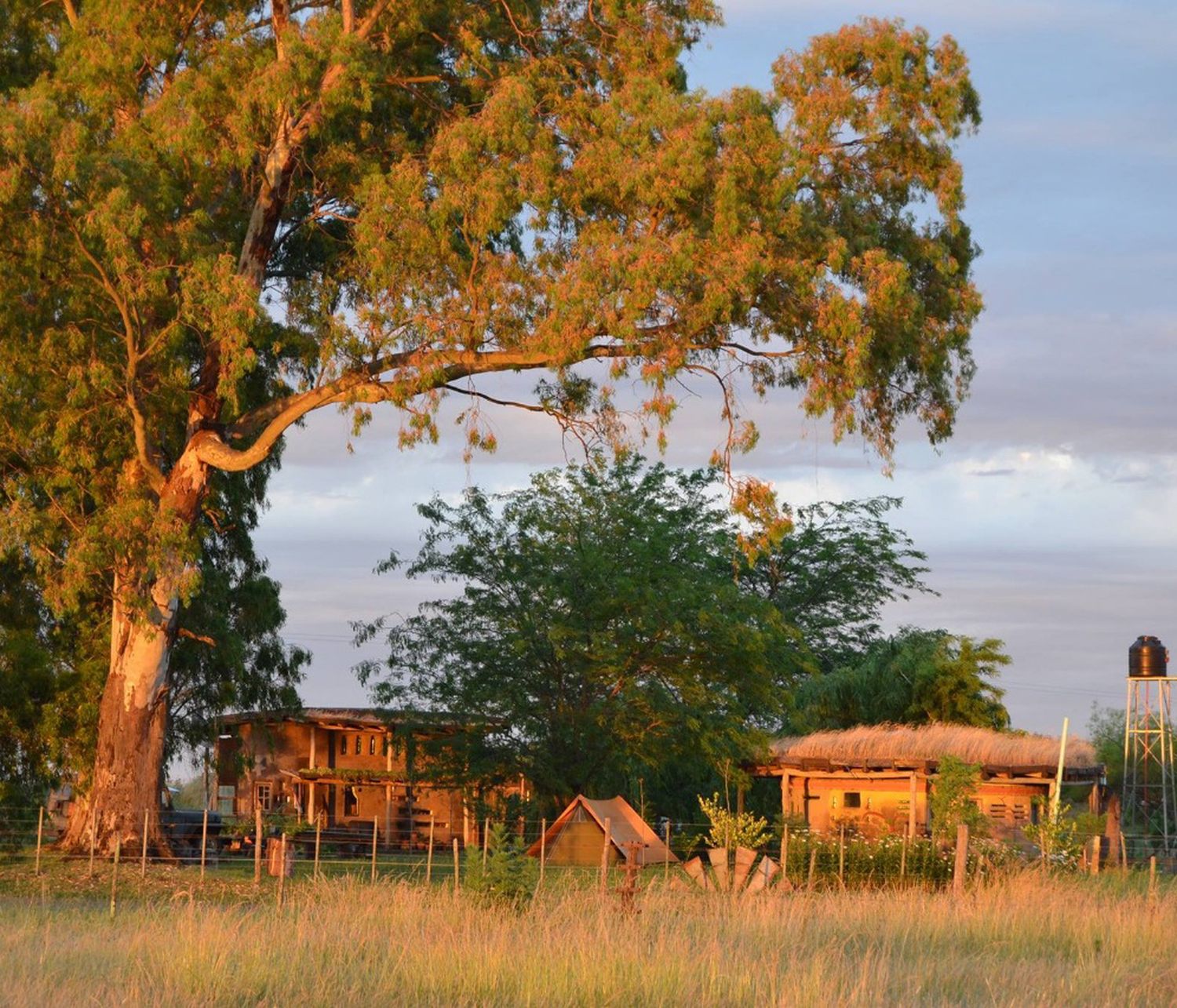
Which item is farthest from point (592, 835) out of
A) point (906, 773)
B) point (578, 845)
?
point (906, 773)

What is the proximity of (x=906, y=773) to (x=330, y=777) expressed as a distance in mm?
15108

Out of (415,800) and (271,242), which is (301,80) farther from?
→ (415,800)

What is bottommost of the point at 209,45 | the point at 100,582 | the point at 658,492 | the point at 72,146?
the point at 100,582

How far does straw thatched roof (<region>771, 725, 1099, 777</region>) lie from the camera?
28172 millimetres

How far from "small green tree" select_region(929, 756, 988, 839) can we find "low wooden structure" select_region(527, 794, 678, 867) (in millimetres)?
5578

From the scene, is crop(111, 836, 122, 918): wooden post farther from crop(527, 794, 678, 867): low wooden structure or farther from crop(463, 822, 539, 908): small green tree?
crop(527, 794, 678, 867): low wooden structure

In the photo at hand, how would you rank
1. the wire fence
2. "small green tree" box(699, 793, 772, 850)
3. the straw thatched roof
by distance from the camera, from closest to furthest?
the wire fence
"small green tree" box(699, 793, 772, 850)
the straw thatched roof

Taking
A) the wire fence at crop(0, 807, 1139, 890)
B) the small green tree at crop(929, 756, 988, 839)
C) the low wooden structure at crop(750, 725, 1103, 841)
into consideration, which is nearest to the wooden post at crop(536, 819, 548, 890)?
the wire fence at crop(0, 807, 1139, 890)

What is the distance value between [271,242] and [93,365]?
13.1 feet

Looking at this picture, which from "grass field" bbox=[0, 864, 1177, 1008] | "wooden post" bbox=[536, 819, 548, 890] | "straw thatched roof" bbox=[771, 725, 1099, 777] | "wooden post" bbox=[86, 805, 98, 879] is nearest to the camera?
"grass field" bbox=[0, 864, 1177, 1008]

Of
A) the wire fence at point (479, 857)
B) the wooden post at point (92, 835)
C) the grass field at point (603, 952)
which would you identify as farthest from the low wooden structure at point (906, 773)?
the wooden post at point (92, 835)

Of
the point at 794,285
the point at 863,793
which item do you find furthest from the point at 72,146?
the point at 863,793

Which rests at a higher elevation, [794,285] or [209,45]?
[209,45]

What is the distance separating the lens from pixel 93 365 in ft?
74.7
